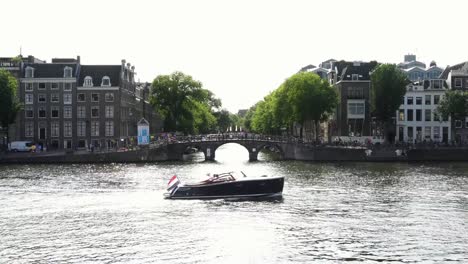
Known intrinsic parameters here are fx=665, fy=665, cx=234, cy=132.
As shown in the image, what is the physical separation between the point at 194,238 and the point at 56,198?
21.9 m

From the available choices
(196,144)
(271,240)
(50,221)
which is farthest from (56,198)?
(196,144)

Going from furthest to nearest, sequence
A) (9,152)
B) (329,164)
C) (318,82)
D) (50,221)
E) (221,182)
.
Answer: (318,82) < (9,152) < (329,164) < (221,182) < (50,221)

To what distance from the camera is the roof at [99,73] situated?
399ft

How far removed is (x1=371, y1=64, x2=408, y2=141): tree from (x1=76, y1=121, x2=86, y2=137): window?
52455 mm

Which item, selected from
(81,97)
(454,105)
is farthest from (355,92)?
(81,97)

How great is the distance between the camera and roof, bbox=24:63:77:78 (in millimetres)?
121531

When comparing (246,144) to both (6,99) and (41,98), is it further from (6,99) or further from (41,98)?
(6,99)

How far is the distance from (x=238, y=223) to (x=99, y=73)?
8349 centimetres

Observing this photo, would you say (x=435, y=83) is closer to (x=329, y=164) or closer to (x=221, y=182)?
(x=329, y=164)

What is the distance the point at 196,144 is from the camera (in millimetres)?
116500

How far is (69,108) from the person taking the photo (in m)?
122

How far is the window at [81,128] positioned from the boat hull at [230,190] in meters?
67.6

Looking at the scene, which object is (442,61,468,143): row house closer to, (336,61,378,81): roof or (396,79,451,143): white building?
(396,79,451,143): white building

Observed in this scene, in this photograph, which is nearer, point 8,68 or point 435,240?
point 435,240
